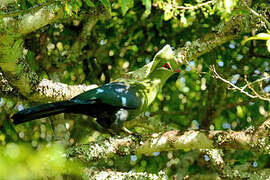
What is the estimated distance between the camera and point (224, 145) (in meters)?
2.08

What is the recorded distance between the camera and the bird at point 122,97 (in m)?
2.38

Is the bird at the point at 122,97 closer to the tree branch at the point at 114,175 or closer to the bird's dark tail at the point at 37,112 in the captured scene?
the bird's dark tail at the point at 37,112

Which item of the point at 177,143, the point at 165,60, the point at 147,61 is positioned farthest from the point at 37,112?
the point at 147,61

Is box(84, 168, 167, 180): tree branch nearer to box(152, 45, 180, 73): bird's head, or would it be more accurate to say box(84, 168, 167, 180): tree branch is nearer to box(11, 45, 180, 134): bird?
box(11, 45, 180, 134): bird

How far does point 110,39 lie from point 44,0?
1692mm

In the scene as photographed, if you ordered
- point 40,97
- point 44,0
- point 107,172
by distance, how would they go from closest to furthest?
point 44,0 → point 107,172 → point 40,97

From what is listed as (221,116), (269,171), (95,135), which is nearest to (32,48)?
(95,135)

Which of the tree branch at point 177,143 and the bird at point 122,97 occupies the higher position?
the bird at point 122,97

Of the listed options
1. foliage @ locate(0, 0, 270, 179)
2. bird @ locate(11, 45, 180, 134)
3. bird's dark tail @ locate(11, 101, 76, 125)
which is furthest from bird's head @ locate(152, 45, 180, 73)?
foliage @ locate(0, 0, 270, 179)

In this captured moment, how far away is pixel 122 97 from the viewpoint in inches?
97.2

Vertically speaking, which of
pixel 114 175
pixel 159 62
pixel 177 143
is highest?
pixel 159 62

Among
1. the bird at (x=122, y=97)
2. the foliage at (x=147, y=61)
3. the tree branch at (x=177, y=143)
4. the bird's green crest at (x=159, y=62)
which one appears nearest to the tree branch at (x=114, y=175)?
the tree branch at (x=177, y=143)

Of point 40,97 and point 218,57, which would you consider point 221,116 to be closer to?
point 218,57

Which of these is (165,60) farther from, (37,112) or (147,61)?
(147,61)
